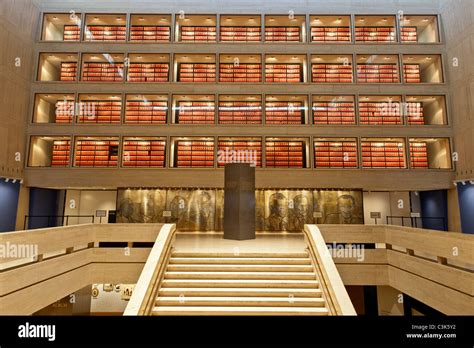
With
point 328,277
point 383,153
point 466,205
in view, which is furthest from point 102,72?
point 466,205

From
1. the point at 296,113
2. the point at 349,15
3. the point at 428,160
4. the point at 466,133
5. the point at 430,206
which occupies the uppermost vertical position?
the point at 349,15

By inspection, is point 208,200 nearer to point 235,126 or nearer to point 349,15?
point 235,126

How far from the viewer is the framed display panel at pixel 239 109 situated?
45.4 ft

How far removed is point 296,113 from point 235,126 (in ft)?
9.94

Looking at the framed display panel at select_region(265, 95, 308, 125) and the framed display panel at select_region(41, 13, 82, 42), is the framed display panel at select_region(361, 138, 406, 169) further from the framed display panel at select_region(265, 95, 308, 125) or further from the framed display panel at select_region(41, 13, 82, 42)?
the framed display panel at select_region(41, 13, 82, 42)

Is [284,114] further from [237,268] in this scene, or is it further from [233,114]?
[237,268]

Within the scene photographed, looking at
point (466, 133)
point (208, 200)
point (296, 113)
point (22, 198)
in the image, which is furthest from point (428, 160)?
point (22, 198)

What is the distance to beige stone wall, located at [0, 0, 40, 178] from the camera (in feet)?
39.4

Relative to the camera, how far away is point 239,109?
550 inches

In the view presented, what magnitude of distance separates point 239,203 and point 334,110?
7.65 metres

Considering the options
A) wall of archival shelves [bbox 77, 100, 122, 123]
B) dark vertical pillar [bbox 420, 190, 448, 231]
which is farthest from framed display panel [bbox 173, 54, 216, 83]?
dark vertical pillar [bbox 420, 190, 448, 231]

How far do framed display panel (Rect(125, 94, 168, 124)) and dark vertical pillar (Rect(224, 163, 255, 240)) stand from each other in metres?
6.02

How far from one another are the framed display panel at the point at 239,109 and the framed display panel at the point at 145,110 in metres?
2.72
